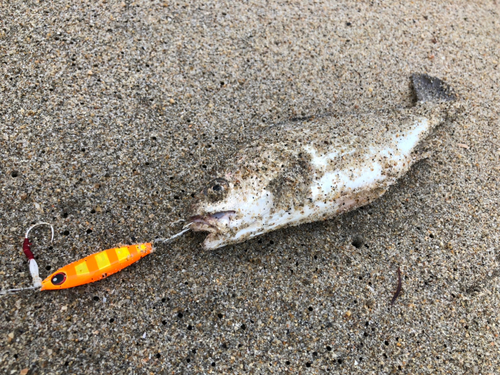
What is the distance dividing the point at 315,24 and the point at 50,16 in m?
2.54

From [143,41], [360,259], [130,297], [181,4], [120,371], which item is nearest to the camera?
[120,371]

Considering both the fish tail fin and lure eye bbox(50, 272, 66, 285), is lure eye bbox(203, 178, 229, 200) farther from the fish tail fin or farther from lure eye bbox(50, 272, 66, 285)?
the fish tail fin

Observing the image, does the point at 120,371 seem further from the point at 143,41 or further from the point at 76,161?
the point at 143,41

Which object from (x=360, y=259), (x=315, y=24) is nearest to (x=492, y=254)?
(x=360, y=259)

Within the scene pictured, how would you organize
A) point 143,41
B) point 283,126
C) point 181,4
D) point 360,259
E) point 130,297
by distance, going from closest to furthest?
1. point 130,297
2. point 360,259
3. point 283,126
4. point 143,41
5. point 181,4

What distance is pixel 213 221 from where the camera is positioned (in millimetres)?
2289

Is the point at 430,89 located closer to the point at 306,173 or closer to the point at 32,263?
the point at 306,173

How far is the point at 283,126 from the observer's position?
2771 mm

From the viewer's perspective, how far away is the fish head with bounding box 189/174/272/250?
7.54 feet

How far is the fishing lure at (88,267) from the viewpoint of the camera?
2.10 metres

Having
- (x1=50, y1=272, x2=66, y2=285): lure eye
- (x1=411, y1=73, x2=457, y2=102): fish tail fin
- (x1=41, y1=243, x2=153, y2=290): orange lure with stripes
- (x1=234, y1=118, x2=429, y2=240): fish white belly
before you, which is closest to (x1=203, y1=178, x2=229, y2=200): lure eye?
(x1=234, y1=118, x2=429, y2=240): fish white belly

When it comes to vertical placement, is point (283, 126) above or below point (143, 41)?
below

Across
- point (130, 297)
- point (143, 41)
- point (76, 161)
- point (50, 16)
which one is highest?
point (50, 16)

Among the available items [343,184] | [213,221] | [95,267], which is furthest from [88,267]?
[343,184]
